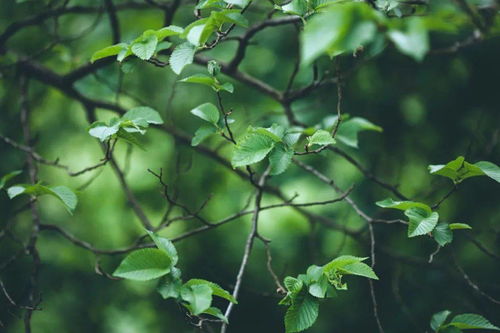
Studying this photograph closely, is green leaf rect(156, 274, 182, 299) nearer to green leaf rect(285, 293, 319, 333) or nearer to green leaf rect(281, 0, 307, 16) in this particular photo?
green leaf rect(285, 293, 319, 333)

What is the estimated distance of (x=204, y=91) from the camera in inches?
100

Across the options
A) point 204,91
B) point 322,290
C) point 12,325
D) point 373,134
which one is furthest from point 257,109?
point 12,325

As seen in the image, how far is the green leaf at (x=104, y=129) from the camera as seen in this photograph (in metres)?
1.14

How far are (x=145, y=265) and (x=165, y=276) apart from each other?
6 cm

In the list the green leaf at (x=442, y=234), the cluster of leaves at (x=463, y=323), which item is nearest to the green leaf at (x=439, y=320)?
the cluster of leaves at (x=463, y=323)

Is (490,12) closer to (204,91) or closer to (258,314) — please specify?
(204,91)

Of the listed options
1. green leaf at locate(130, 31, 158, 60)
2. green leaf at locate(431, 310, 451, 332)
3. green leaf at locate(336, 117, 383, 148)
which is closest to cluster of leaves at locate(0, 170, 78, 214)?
green leaf at locate(130, 31, 158, 60)

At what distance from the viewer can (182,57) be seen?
1088 millimetres

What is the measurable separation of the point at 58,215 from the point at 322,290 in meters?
1.93

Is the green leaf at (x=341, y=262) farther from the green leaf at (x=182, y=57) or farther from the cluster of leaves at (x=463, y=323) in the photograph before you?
the green leaf at (x=182, y=57)

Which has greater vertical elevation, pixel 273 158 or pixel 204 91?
pixel 273 158

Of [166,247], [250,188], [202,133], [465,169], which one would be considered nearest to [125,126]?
[202,133]

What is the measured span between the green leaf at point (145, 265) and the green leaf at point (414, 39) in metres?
0.63

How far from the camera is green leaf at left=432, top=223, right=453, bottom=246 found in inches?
44.9
